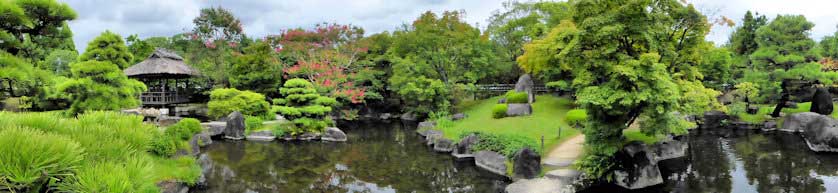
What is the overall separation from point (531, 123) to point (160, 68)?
20.1 metres

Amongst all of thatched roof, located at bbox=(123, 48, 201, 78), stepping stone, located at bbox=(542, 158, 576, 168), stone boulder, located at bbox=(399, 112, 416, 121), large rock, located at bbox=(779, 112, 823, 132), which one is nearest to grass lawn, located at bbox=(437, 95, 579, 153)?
stepping stone, located at bbox=(542, 158, 576, 168)

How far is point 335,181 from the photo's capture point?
11727 mm

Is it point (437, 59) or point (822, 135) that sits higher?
point (437, 59)

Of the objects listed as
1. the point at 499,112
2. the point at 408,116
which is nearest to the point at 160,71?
the point at 408,116

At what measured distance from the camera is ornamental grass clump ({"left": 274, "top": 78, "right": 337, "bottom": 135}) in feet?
60.8

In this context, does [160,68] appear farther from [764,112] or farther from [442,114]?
[764,112]

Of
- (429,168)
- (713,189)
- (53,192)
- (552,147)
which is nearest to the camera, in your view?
(53,192)

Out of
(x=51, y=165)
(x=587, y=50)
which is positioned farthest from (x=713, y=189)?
(x=51, y=165)

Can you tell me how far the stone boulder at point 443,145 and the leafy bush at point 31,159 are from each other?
12628 mm

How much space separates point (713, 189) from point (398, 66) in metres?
17.7

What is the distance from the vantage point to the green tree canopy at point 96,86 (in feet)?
45.1

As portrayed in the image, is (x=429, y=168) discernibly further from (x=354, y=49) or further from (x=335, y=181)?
(x=354, y=49)

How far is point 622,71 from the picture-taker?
9.38 metres

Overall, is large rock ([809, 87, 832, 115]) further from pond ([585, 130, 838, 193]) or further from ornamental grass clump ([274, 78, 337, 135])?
ornamental grass clump ([274, 78, 337, 135])
